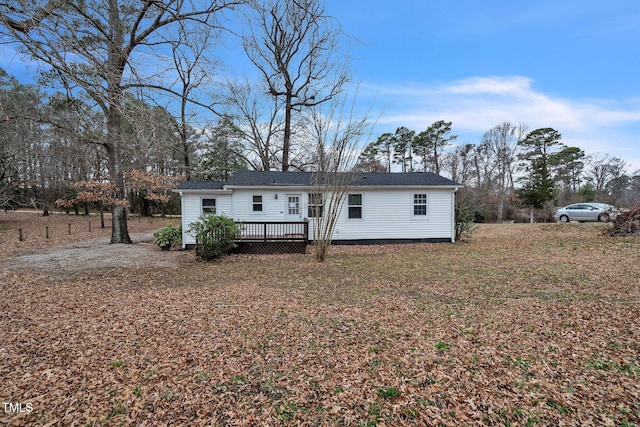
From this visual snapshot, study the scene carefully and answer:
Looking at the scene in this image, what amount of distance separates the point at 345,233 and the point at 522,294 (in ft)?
25.3

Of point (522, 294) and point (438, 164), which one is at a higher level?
point (438, 164)

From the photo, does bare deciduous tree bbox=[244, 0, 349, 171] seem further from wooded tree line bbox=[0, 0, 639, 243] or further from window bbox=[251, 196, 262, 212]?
window bbox=[251, 196, 262, 212]

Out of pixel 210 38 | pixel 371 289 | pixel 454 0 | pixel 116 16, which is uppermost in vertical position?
pixel 454 0

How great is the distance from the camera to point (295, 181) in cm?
1255

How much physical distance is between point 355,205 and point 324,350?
9.54m

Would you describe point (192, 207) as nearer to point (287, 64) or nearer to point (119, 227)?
point (119, 227)

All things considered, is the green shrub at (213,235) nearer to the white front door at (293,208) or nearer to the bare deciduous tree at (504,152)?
the white front door at (293,208)

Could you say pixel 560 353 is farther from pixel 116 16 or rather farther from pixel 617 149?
pixel 617 149

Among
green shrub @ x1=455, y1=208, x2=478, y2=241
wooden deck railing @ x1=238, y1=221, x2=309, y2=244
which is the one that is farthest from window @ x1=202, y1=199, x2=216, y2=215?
green shrub @ x1=455, y1=208, x2=478, y2=241

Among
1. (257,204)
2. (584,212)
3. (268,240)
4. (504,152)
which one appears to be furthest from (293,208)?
(504,152)

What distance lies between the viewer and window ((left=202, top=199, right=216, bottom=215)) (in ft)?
39.4

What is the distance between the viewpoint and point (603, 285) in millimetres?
5734

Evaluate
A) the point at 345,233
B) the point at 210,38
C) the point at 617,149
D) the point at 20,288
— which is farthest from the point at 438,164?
the point at 20,288

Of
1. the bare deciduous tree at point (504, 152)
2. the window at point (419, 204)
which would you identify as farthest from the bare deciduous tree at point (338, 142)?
the bare deciduous tree at point (504, 152)
